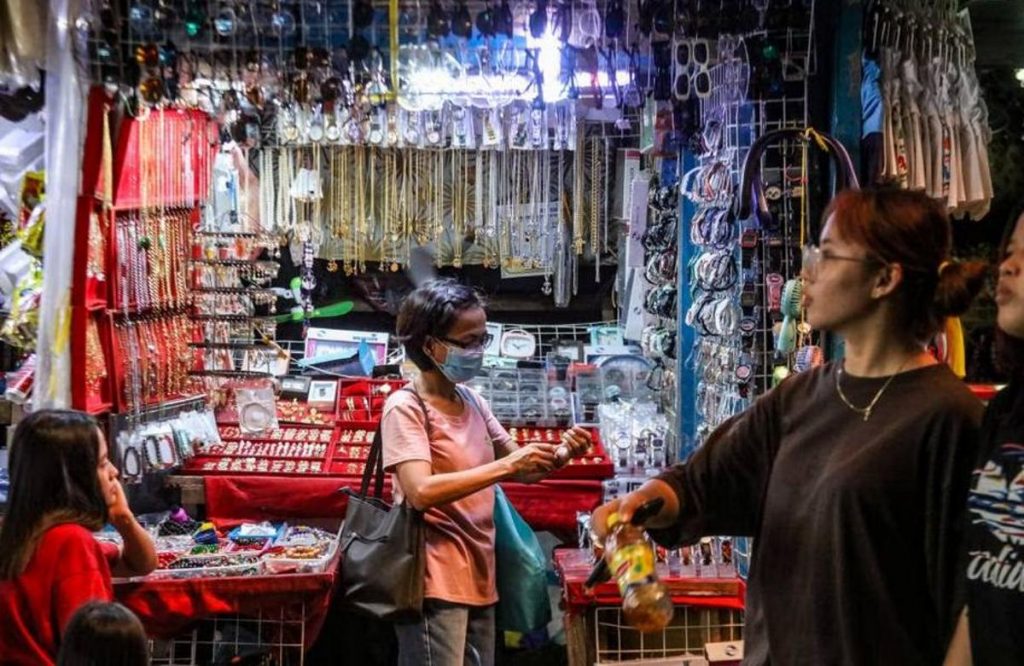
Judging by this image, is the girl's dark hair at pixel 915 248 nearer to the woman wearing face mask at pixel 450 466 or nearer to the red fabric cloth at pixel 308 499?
the woman wearing face mask at pixel 450 466

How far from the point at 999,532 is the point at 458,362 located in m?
1.68

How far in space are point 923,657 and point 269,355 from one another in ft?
10.6

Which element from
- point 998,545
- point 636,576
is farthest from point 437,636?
point 998,545

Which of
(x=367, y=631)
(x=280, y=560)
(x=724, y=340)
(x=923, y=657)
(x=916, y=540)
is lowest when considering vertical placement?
(x=367, y=631)

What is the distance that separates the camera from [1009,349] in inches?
64.9

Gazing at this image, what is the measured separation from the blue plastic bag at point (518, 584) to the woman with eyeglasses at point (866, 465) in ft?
3.96

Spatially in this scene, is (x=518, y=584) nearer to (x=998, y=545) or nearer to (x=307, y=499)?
(x=307, y=499)

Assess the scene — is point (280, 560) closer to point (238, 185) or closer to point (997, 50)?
point (238, 185)

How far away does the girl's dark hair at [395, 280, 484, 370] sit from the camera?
2.93 metres

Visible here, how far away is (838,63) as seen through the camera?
3295 millimetres

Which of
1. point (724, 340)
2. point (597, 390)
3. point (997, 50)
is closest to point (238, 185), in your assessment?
point (597, 390)

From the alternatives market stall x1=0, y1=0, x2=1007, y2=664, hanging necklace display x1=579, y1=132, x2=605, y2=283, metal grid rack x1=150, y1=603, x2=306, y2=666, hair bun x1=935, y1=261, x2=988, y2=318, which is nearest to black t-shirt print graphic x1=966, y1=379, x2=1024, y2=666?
hair bun x1=935, y1=261, x2=988, y2=318

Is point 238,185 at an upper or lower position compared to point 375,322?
upper

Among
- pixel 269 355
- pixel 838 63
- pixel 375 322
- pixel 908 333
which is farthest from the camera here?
pixel 375 322
